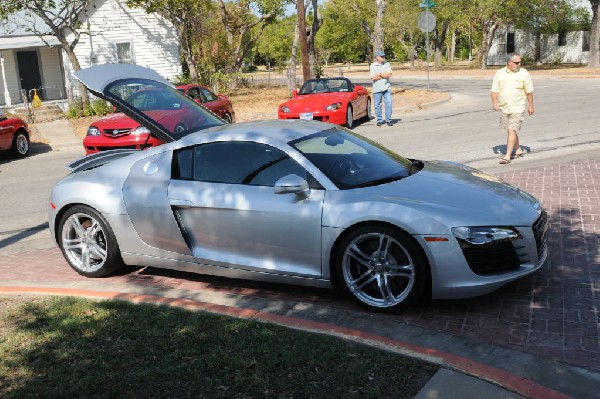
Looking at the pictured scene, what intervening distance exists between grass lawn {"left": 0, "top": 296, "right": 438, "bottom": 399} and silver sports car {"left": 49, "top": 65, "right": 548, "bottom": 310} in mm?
745

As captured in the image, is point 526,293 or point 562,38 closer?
point 526,293

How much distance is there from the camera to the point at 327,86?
17891 mm

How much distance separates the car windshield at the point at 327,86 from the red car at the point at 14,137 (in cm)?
724

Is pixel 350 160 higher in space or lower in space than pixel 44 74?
lower

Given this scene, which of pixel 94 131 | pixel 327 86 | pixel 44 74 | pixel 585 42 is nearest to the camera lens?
pixel 94 131

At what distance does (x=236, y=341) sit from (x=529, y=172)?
672cm

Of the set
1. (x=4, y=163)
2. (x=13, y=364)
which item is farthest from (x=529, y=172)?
(x=4, y=163)

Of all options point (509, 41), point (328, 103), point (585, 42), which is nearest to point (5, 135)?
point (328, 103)

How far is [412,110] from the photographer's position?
21734 mm

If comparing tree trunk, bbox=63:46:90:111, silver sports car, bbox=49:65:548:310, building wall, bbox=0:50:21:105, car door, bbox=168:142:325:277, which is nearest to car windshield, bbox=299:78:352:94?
tree trunk, bbox=63:46:90:111

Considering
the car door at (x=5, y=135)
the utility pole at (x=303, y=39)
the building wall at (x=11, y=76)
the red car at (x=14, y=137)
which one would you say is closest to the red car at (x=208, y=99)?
the red car at (x=14, y=137)

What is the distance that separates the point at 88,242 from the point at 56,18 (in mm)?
21412

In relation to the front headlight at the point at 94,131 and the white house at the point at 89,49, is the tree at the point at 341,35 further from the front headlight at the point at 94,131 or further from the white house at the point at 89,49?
the front headlight at the point at 94,131

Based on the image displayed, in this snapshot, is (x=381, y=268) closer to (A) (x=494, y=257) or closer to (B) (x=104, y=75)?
Answer: (A) (x=494, y=257)
